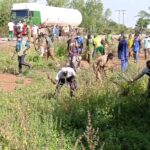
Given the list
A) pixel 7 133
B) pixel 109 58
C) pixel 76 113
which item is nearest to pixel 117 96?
pixel 76 113

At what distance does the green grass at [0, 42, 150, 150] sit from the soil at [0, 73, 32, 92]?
208 cm

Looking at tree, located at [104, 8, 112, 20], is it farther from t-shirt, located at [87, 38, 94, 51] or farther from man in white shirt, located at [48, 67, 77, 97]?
man in white shirt, located at [48, 67, 77, 97]

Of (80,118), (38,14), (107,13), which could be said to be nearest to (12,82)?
(80,118)

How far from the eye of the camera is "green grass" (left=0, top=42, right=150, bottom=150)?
797 cm

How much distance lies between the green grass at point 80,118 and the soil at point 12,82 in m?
2.08

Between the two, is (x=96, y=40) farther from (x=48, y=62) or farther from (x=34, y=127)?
(x=34, y=127)

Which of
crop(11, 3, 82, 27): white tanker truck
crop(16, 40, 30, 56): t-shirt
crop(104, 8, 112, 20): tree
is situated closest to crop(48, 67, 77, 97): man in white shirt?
crop(16, 40, 30, 56): t-shirt

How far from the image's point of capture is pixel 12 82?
661 inches

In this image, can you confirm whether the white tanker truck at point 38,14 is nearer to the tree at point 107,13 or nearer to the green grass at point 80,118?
the green grass at point 80,118

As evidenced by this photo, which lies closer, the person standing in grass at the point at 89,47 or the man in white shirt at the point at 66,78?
the man in white shirt at the point at 66,78

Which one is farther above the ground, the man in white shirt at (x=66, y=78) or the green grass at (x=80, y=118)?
the man in white shirt at (x=66, y=78)

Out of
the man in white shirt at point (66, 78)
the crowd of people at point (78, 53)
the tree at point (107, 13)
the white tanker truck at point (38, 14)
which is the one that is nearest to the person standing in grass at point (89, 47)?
the crowd of people at point (78, 53)

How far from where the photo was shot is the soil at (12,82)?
1565 centimetres

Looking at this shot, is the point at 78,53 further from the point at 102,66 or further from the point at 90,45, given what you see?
the point at 90,45
